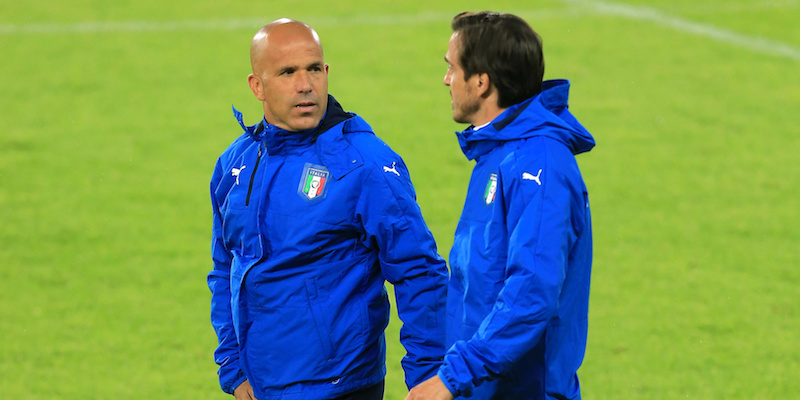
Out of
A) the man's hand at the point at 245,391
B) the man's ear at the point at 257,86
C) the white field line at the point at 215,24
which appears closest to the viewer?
the man's ear at the point at 257,86

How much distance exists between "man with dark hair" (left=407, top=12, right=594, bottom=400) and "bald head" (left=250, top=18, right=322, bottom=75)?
2.00ft

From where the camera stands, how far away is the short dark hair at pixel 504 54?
9.06ft

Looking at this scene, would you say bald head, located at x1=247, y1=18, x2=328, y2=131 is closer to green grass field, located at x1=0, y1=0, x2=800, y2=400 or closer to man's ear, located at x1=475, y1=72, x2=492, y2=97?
man's ear, located at x1=475, y1=72, x2=492, y2=97

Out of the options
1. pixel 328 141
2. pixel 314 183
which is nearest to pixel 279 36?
pixel 328 141

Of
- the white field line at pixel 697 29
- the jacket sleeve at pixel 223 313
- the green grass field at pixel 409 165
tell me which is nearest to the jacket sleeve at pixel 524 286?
the jacket sleeve at pixel 223 313

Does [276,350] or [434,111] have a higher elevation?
[276,350]

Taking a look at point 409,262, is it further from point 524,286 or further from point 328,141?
point 524,286

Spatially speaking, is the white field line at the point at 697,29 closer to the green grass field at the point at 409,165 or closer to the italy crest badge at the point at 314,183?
the green grass field at the point at 409,165

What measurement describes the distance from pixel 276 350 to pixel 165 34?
9844mm

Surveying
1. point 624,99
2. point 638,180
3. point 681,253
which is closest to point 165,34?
point 624,99

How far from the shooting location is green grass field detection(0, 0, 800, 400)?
5.88 m

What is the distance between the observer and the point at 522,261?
8.48 ft

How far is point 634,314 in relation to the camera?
6.30 meters

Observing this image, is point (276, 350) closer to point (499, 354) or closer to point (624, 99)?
point (499, 354)
